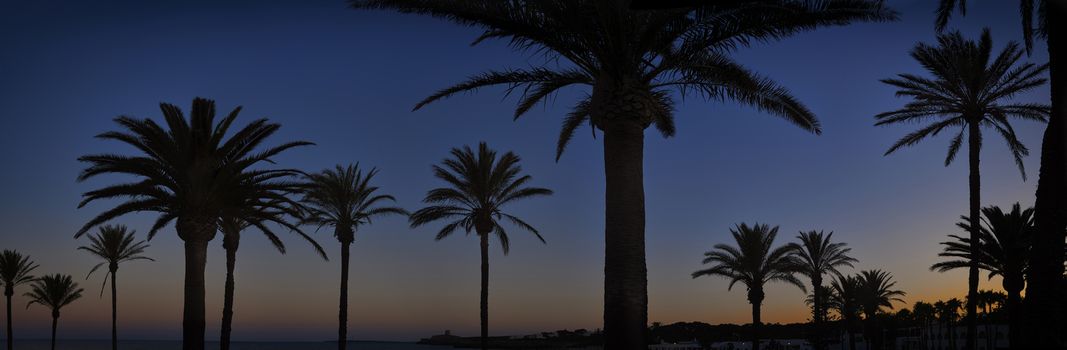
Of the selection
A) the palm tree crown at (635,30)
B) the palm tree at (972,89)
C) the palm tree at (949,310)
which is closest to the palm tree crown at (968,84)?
the palm tree at (972,89)

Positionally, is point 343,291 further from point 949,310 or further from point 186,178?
point 949,310

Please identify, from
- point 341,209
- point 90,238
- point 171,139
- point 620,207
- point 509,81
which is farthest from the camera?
point 90,238

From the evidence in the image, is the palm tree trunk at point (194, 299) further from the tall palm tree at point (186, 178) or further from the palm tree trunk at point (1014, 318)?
the palm tree trunk at point (1014, 318)

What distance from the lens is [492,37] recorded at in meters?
16.5

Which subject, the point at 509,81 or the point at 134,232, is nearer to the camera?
the point at 509,81

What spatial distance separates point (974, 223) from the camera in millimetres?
28047

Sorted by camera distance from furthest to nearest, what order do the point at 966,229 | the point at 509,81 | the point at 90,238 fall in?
1. the point at 90,238
2. the point at 966,229
3. the point at 509,81

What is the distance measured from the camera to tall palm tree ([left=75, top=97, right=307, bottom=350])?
23938mm

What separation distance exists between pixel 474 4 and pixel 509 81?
262 centimetres

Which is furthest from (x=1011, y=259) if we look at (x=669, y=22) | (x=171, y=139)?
(x=171, y=139)

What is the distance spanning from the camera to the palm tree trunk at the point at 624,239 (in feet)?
47.7

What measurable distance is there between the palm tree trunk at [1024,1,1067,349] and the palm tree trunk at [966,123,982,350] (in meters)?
13.3

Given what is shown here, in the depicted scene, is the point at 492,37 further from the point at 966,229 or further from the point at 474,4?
the point at 966,229

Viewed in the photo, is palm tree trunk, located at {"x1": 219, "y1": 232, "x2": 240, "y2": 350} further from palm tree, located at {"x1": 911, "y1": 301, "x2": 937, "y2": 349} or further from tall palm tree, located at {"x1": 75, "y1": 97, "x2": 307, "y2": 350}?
palm tree, located at {"x1": 911, "y1": 301, "x2": 937, "y2": 349}
